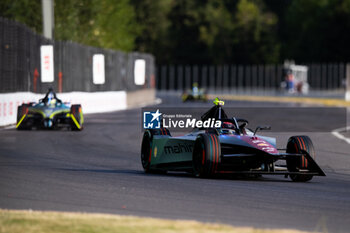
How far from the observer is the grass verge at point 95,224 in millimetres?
8016

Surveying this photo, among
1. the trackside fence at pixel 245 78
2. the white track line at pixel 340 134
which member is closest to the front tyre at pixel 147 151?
the white track line at pixel 340 134

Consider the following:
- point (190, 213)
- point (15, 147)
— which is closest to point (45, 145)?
point (15, 147)

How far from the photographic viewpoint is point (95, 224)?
8.32 metres

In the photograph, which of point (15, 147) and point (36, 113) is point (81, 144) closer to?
point (15, 147)

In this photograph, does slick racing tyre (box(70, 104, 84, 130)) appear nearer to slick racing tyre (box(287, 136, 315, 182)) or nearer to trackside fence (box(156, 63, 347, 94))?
slick racing tyre (box(287, 136, 315, 182))

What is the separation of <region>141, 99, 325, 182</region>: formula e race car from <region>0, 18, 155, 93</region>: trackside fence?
46.6 feet

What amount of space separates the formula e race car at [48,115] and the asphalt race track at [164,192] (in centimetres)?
687

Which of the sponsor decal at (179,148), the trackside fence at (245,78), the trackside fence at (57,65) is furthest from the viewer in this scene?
the trackside fence at (245,78)

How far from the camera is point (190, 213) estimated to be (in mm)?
9539

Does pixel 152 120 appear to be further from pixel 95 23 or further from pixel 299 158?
pixel 95 23

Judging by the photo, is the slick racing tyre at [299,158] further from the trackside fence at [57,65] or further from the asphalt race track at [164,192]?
the trackside fence at [57,65]

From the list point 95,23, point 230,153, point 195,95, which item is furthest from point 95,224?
point 95,23

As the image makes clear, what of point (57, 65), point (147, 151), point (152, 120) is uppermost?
point (57, 65)

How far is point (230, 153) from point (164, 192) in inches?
79.7
